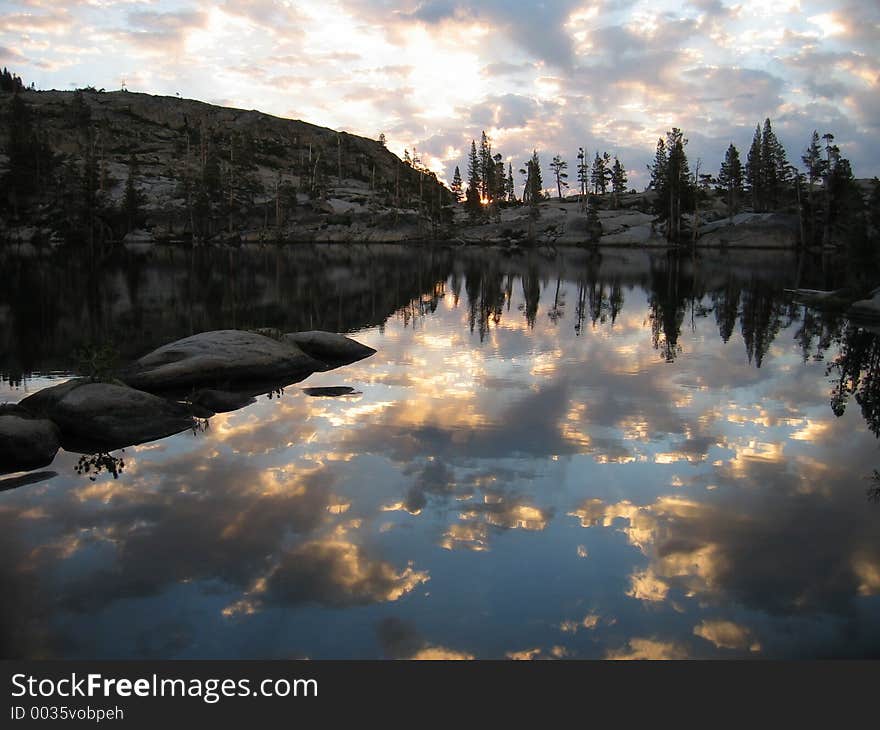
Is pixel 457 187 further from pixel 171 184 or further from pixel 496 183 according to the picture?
pixel 171 184

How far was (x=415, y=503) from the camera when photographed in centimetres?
974

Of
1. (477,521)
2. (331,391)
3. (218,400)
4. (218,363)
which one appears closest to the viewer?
(477,521)

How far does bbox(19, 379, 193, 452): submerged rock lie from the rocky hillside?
303ft

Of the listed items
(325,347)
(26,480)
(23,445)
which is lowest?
(26,480)

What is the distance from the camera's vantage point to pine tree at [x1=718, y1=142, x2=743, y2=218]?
125425 millimetres

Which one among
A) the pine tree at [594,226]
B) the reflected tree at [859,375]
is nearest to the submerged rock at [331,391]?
the reflected tree at [859,375]

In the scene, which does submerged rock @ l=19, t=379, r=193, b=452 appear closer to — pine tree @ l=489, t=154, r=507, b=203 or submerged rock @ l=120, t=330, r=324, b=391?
submerged rock @ l=120, t=330, r=324, b=391

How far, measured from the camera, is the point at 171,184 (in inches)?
5079

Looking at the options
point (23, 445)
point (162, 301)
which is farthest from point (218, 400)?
point (162, 301)

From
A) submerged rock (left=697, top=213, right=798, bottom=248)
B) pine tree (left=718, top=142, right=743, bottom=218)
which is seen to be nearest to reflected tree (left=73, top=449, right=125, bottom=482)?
submerged rock (left=697, top=213, right=798, bottom=248)

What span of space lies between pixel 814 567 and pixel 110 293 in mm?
36711

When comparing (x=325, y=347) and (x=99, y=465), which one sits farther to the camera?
(x=325, y=347)

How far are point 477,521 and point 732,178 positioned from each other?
437 ft

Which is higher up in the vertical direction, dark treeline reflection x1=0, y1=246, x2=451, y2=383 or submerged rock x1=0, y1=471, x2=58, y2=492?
dark treeline reflection x1=0, y1=246, x2=451, y2=383
